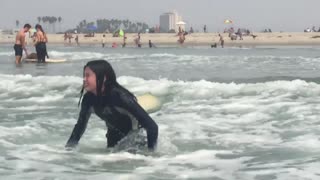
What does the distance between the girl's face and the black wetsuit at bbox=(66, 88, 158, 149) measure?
0.19 meters

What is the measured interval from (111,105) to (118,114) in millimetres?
141

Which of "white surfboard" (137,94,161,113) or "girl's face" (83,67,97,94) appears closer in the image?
"girl's face" (83,67,97,94)

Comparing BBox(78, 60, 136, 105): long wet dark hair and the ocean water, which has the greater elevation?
BBox(78, 60, 136, 105): long wet dark hair

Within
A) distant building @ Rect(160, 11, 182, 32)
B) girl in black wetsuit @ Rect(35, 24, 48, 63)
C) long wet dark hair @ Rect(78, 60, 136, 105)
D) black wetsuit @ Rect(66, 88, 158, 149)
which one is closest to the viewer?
long wet dark hair @ Rect(78, 60, 136, 105)

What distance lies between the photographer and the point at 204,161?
621 centimetres

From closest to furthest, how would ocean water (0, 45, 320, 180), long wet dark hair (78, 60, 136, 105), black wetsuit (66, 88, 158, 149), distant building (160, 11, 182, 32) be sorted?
long wet dark hair (78, 60, 136, 105), black wetsuit (66, 88, 158, 149), ocean water (0, 45, 320, 180), distant building (160, 11, 182, 32)

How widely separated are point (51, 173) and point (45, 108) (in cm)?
544

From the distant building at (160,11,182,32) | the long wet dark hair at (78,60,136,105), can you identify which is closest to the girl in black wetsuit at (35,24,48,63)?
the long wet dark hair at (78,60,136,105)

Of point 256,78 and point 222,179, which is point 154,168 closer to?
point 222,179

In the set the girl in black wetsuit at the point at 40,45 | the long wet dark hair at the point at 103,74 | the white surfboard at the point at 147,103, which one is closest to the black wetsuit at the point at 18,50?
the girl in black wetsuit at the point at 40,45

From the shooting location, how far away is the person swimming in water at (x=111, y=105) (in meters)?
5.39

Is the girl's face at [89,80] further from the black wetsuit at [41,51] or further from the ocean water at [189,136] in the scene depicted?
A: the black wetsuit at [41,51]

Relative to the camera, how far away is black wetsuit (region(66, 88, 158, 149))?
5.54 meters

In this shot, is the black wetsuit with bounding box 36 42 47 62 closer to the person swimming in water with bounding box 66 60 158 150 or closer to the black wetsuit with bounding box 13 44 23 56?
the black wetsuit with bounding box 13 44 23 56
